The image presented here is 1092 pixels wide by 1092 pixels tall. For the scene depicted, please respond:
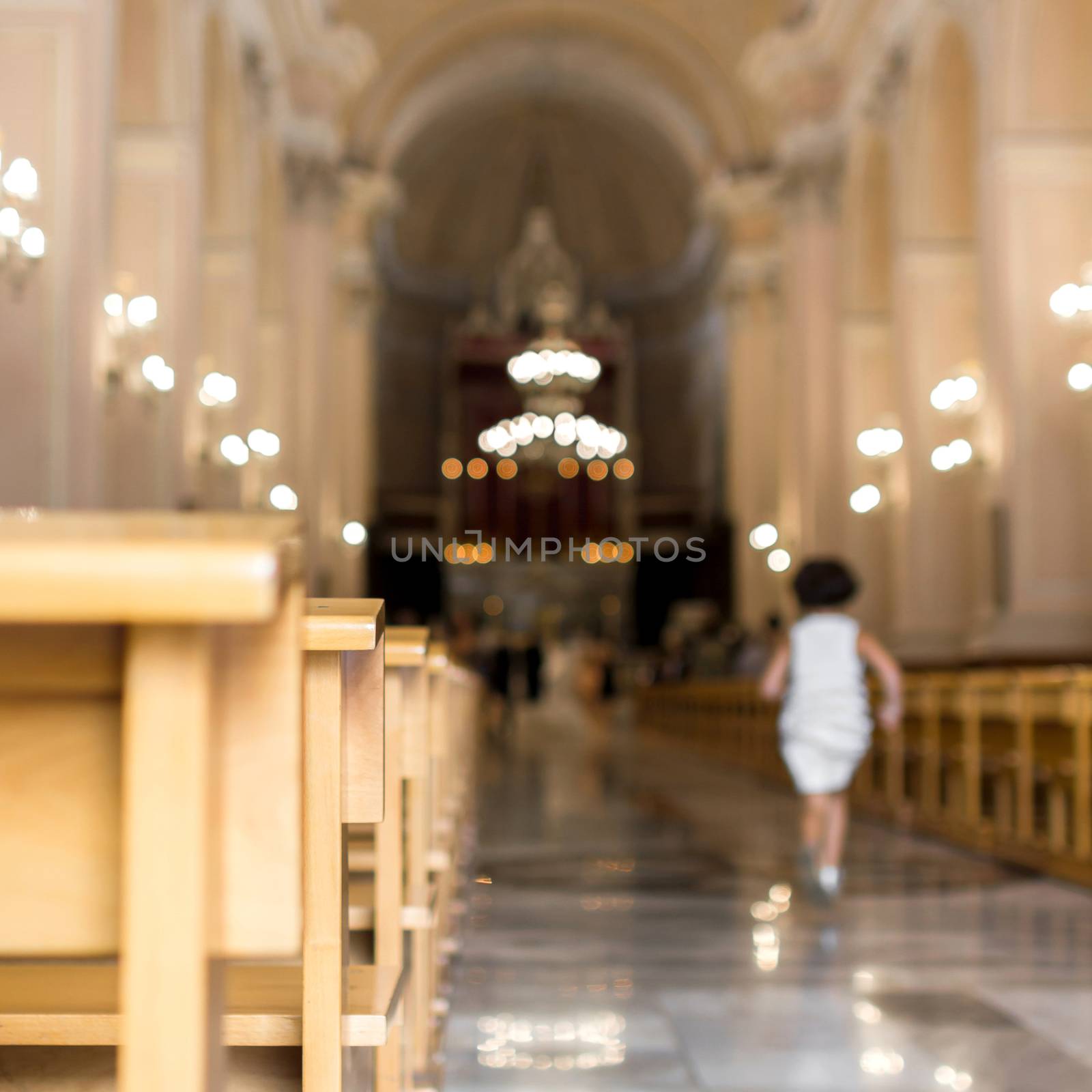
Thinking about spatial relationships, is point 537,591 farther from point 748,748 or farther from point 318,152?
point 748,748

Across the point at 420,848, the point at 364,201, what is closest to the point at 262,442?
the point at 364,201

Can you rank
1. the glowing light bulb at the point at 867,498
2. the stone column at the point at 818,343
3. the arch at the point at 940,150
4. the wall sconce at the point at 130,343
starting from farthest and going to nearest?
the stone column at the point at 818,343, the glowing light bulb at the point at 867,498, the arch at the point at 940,150, the wall sconce at the point at 130,343

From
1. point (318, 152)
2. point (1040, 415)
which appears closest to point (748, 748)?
point (1040, 415)

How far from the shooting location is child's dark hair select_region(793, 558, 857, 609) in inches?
221

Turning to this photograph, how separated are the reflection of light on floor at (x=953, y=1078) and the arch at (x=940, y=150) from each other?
1206 centimetres

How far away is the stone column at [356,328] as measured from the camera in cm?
2208

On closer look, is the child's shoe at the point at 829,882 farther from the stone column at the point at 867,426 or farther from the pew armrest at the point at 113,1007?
the stone column at the point at 867,426

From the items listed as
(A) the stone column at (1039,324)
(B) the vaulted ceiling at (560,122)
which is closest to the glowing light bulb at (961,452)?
(A) the stone column at (1039,324)

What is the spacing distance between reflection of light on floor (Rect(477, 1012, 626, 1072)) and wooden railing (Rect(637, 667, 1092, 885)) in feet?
10.2

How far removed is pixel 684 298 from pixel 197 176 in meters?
19.6

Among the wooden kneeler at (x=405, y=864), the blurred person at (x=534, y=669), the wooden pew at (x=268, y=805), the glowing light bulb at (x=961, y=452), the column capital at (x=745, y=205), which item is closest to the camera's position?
the wooden pew at (x=268, y=805)

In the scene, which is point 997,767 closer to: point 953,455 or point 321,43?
point 953,455

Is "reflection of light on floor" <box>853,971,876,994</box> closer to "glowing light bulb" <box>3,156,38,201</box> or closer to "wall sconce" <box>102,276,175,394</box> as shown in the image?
"glowing light bulb" <box>3,156,38,201</box>

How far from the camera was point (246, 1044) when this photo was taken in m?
1.49
